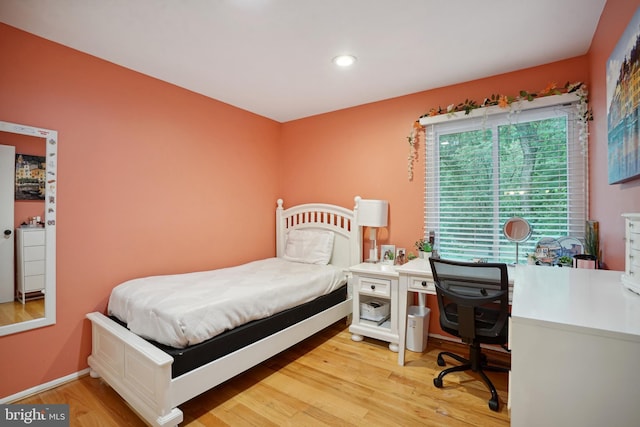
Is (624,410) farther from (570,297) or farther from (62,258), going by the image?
(62,258)

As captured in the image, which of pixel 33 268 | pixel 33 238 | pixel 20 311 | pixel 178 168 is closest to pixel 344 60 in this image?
pixel 178 168

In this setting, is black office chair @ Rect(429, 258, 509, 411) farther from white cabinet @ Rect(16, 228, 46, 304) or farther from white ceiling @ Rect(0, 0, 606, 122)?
white cabinet @ Rect(16, 228, 46, 304)

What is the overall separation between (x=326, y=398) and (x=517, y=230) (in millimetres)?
1974

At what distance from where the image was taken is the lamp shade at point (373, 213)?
3139mm

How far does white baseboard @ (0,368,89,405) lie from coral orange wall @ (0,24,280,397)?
3 cm

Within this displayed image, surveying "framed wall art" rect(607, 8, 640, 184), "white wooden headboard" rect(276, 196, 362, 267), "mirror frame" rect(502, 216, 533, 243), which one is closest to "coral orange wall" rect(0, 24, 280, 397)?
"white wooden headboard" rect(276, 196, 362, 267)

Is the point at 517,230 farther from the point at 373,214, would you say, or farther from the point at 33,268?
the point at 33,268

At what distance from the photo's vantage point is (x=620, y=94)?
4.71ft

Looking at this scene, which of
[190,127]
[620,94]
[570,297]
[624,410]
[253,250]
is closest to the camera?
[624,410]

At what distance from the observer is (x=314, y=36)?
7.07 feet

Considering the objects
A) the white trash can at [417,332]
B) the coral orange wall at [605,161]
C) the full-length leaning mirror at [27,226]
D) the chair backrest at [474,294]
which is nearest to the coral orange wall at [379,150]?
the coral orange wall at [605,161]

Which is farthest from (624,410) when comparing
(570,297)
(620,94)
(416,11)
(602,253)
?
(416,11)

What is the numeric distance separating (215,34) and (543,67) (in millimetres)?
2632

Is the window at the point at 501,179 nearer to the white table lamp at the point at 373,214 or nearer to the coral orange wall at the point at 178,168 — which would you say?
the coral orange wall at the point at 178,168
